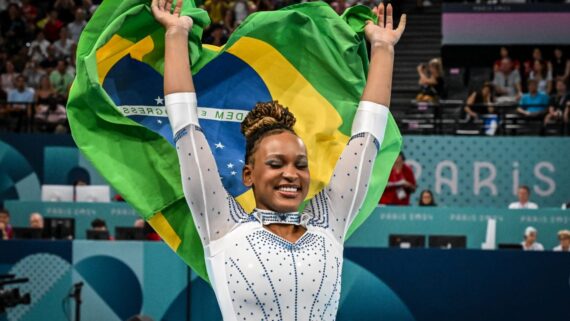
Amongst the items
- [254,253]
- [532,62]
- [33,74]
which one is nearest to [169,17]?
[254,253]

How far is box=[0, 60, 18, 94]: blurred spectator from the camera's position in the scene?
15562 millimetres

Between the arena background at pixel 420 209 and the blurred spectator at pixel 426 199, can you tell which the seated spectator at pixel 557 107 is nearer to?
the arena background at pixel 420 209

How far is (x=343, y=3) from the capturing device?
49.9 ft

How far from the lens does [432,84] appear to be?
14.3 m

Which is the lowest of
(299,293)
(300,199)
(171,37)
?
(299,293)

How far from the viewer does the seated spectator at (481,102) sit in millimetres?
13828

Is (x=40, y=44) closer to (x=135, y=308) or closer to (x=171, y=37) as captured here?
(x=135, y=308)

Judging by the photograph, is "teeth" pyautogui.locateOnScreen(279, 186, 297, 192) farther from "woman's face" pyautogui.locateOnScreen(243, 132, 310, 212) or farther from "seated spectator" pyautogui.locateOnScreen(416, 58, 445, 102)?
"seated spectator" pyautogui.locateOnScreen(416, 58, 445, 102)

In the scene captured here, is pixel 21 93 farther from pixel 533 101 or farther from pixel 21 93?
pixel 533 101

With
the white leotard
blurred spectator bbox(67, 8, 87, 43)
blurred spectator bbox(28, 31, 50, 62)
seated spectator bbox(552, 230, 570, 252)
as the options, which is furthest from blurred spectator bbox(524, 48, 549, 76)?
the white leotard

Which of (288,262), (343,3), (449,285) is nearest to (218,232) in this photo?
(288,262)

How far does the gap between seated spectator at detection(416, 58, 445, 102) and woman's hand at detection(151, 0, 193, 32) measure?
10491mm

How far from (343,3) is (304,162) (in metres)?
11.9

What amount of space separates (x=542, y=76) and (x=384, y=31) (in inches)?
444
